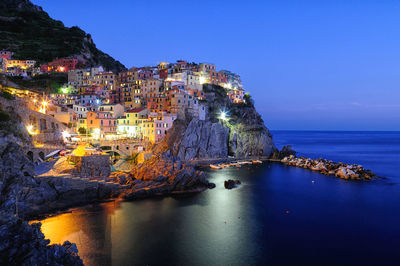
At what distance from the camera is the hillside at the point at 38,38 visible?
273 feet

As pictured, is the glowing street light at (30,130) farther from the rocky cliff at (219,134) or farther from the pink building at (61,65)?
the pink building at (61,65)

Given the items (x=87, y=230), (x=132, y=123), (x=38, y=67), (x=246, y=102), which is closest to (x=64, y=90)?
(x=38, y=67)

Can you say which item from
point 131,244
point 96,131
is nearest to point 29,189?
point 131,244

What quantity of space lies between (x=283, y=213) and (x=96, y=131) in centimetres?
3496

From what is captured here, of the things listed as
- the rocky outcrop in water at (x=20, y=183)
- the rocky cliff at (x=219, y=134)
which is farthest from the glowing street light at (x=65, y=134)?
the rocky outcrop in water at (x=20, y=183)

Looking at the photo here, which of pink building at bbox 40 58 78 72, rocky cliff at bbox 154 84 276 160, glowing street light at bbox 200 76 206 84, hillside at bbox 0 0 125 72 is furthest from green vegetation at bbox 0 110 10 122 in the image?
hillside at bbox 0 0 125 72

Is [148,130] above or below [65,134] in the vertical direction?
above

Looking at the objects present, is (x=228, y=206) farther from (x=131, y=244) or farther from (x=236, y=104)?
(x=236, y=104)

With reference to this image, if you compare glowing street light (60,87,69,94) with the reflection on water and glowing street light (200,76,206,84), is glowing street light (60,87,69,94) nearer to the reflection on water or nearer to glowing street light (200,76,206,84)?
glowing street light (200,76,206,84)

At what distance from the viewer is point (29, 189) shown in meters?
23.6

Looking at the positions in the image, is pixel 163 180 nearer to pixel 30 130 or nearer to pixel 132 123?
pixel 30 130

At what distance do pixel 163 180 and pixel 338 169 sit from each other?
30418 millimetres

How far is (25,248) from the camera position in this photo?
1101 centimetres

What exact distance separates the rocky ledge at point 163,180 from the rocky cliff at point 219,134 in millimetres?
12095
